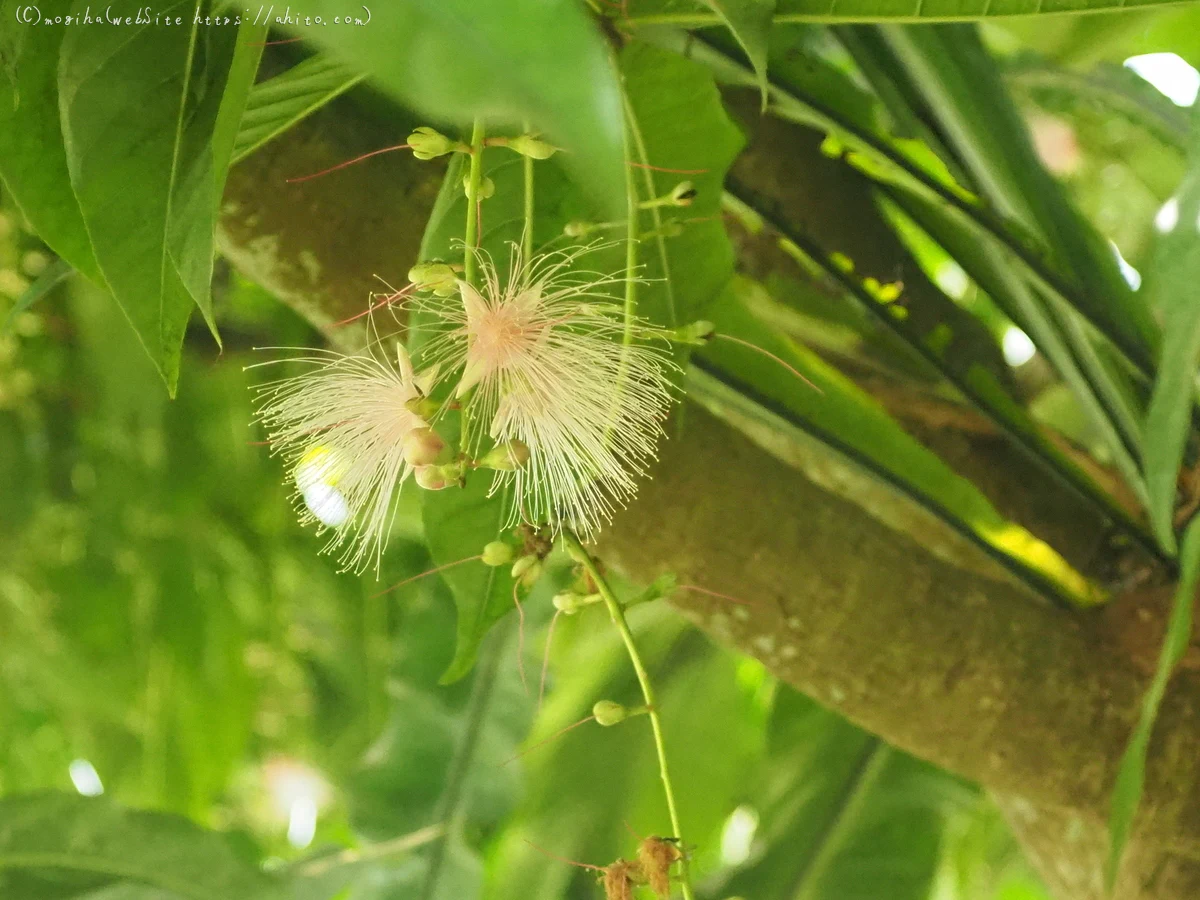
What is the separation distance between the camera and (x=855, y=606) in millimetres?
440

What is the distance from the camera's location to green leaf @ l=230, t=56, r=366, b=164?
0.30 meters

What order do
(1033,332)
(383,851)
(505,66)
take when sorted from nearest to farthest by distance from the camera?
1. (505,66)
2. (1033,332)
3. (383,851)

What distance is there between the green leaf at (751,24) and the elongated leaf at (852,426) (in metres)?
0.14

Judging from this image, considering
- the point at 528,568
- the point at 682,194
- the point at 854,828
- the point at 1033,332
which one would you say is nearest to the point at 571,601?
the point at 528,568

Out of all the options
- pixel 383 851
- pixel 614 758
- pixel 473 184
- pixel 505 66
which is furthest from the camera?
pixel 614 758

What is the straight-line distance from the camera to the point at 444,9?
146 millimetres

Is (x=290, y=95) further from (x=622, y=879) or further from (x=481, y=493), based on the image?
(x=622, y=879)

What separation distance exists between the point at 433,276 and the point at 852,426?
0.24 m

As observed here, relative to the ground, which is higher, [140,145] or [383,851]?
[140,145]

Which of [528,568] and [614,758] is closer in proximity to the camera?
[528,568]

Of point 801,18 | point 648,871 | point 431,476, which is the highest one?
point 801,18

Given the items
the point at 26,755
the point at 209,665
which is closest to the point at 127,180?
the point at 209,665

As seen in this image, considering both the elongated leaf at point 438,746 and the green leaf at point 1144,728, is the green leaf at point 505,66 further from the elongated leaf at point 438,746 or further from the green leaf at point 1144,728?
the elongated leaf at point 438,746

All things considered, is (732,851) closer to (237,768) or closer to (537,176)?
(237,768)
